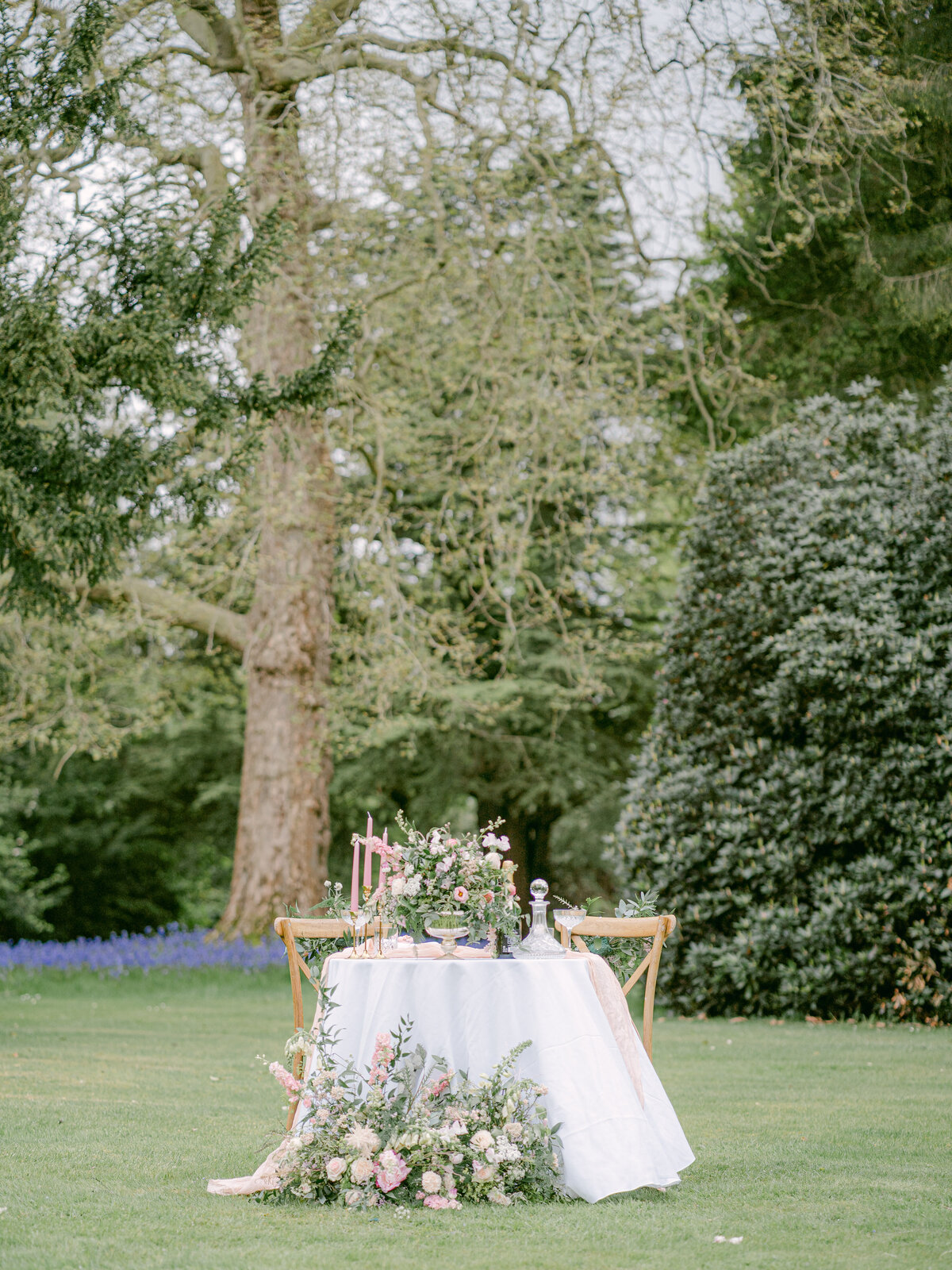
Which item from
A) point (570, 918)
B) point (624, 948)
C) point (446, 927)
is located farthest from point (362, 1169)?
point (624, 948)

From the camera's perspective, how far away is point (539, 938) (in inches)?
212

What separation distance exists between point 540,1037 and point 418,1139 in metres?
0.56

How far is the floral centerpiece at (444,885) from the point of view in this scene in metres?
5.31

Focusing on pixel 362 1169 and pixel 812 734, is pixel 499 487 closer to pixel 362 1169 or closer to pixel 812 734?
pixel 812 734

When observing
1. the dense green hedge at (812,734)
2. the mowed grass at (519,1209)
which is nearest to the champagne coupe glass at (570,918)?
the mowed grass at (519,1209)

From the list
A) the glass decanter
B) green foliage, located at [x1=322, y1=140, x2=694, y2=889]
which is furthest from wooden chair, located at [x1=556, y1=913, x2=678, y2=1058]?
green foliage, located at [x1=322, y1=140, x2=694, y2=889]

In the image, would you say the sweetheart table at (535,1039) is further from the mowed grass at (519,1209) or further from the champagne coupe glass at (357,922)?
the champagne coupe glass at (357,922)

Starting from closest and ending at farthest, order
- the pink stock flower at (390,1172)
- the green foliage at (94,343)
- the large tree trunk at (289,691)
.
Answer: the pink stock flower at (390,1172), the green foliage at (94,343), the large tree trunk at (289,691)

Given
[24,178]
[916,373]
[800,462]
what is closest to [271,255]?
[24,178]

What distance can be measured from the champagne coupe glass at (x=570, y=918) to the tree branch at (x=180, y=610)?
386 inches

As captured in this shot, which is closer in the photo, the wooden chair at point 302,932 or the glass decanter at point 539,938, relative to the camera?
the glass decanter at point 539,938

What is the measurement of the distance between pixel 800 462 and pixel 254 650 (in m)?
6.02

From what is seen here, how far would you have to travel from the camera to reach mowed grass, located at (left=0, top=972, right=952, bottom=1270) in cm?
415

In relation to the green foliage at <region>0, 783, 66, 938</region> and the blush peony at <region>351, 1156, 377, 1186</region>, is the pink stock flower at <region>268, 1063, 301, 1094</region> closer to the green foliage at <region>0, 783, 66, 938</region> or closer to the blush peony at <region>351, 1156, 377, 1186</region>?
the blush peony at <region>351, 1156, 377, 1186</region>
